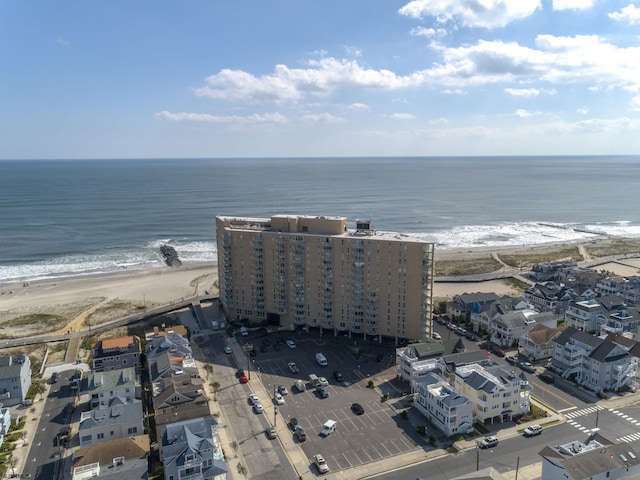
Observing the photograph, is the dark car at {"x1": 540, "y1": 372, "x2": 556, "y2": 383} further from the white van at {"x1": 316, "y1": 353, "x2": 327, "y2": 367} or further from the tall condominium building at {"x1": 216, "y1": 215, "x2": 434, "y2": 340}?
the white van at {"x1": 316, "y1": 353, "x2": 327, "y2": 367}

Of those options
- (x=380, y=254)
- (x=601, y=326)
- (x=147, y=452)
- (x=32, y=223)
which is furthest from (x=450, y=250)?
(x=32, y=223)

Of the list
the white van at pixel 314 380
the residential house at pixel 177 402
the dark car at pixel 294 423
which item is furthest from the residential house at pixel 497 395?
the residential house at pixel 177 402

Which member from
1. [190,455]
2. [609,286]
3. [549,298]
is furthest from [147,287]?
[609,286]

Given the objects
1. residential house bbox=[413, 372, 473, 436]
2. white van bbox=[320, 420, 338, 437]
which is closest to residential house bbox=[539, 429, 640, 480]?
residential house bbox=[413, 372, 473, 436]

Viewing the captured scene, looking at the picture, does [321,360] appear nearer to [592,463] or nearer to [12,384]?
[592,463]

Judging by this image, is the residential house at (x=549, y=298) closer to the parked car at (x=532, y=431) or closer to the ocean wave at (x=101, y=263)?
the parked car at (x=532, y=431)

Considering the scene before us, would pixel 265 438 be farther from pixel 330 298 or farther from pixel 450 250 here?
pixel 450 250
